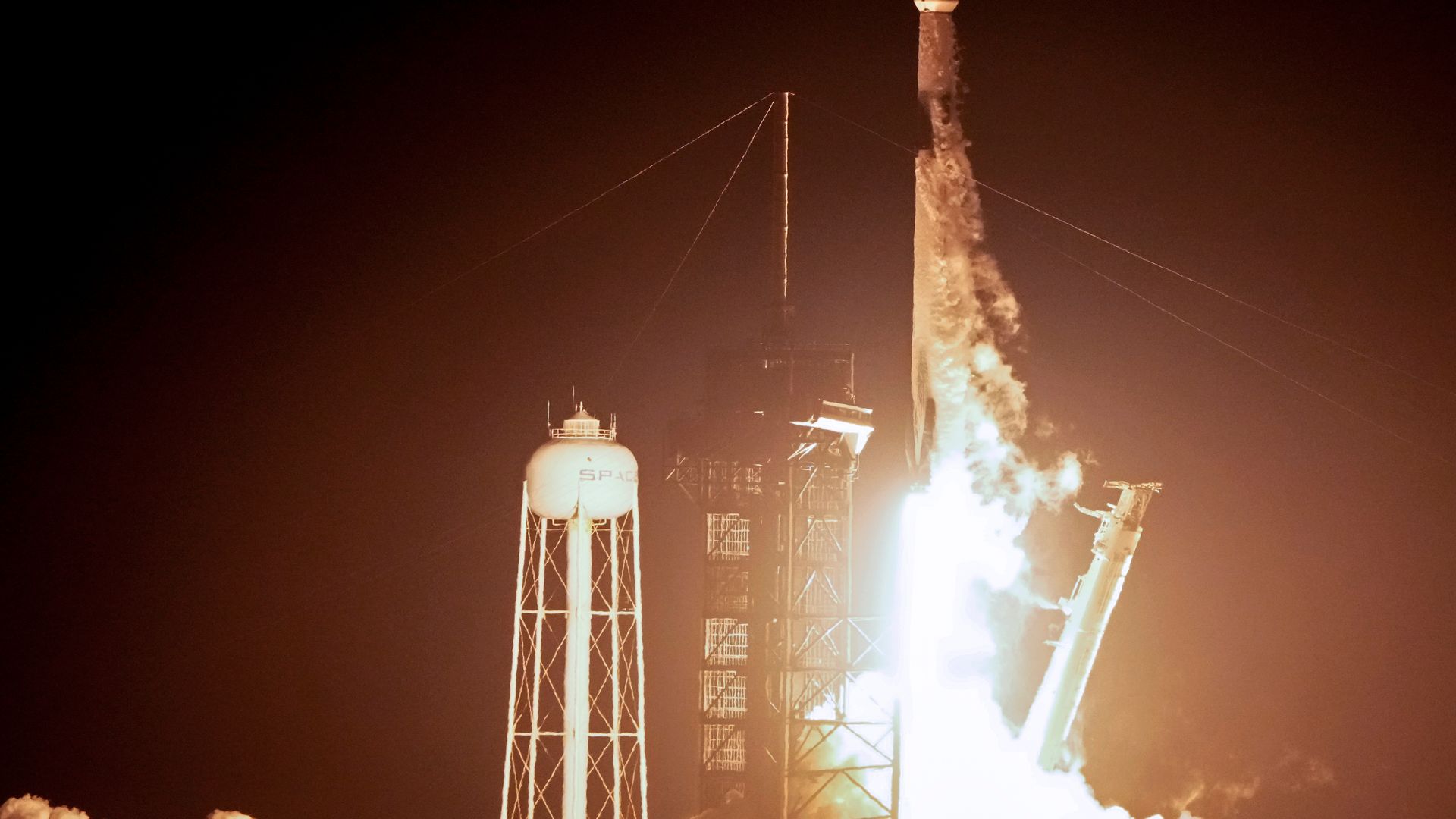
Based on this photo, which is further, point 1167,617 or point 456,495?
point 456,495

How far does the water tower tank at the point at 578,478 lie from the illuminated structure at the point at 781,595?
236 cm

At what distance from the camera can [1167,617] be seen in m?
28.8

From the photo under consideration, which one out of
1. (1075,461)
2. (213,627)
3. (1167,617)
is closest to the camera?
(1075,461)

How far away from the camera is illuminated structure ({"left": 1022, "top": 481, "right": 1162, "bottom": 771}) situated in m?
22.5

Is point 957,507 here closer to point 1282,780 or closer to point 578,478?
point 578,478

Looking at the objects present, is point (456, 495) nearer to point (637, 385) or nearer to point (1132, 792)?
point (637, 385)

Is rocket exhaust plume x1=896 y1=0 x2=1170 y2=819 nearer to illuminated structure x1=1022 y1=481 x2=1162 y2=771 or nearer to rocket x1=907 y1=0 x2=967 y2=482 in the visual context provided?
rocket x1=907 y1=0 x2=967 y2=482

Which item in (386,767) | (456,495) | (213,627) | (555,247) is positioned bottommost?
(386,767)

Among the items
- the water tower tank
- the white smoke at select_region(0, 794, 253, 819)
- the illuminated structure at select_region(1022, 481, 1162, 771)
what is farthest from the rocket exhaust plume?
the white smoke at select_region(0, 794, 253, 819)

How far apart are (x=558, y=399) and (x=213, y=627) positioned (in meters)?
7.93

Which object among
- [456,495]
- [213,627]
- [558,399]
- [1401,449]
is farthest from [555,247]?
[1401,449]

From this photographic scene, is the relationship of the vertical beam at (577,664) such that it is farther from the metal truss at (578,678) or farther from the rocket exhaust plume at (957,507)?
the rocket exhaust plume at (957,507)

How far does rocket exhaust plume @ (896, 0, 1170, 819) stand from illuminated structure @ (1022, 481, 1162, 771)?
0.92 m

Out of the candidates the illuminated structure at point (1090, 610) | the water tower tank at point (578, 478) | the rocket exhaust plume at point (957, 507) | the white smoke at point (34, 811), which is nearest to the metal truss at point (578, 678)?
the water tower tank at point (578, 478)
